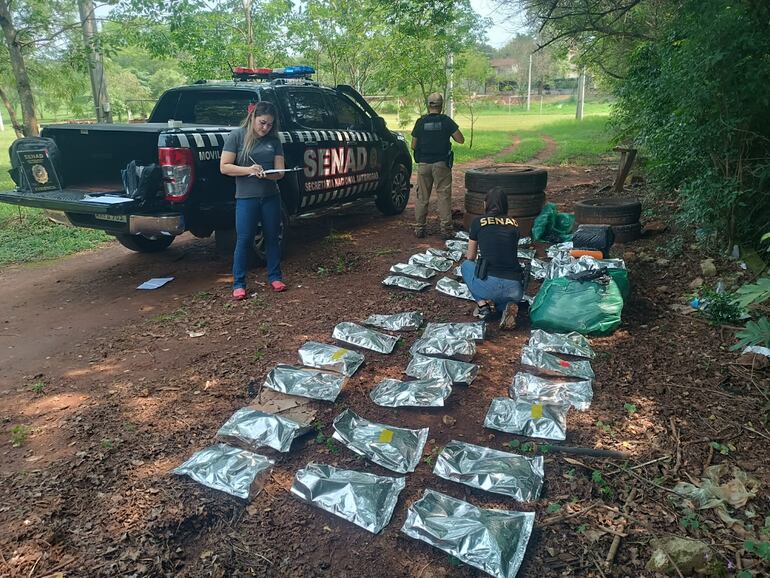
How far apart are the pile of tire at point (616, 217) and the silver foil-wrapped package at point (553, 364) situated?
3.24m

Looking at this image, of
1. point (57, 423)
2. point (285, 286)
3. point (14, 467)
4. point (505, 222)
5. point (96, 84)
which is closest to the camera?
point (14, 467)

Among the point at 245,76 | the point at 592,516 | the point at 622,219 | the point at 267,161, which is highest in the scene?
the point at 245,76

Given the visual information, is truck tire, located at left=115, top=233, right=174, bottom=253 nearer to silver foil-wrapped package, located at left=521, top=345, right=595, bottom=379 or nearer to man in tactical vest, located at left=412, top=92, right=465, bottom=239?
man in tactical vest, located at left=412, top=92, right=465, bottom=239

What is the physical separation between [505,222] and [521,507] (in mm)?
2584

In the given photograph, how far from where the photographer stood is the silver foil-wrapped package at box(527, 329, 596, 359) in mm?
4024

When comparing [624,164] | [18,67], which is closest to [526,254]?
[624,164]

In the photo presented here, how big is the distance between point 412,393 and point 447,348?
0.70 metres

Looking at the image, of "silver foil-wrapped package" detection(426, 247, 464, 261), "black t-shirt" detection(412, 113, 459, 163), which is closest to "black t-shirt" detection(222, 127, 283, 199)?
"silver foil-wrapped package" detection(426, 247, 464, 261)

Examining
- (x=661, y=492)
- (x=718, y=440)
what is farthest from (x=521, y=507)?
(x=718, y=440)

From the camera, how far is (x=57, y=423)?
3.31 meters

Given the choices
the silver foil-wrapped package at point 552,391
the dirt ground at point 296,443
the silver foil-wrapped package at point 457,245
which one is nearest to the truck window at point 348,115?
the silver foil-wrapped package at point 457,245

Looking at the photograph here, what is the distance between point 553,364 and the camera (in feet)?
12.6

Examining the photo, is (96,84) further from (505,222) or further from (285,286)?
(505,222)

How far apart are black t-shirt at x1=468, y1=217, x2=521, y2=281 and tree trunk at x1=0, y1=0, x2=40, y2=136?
304 inches
